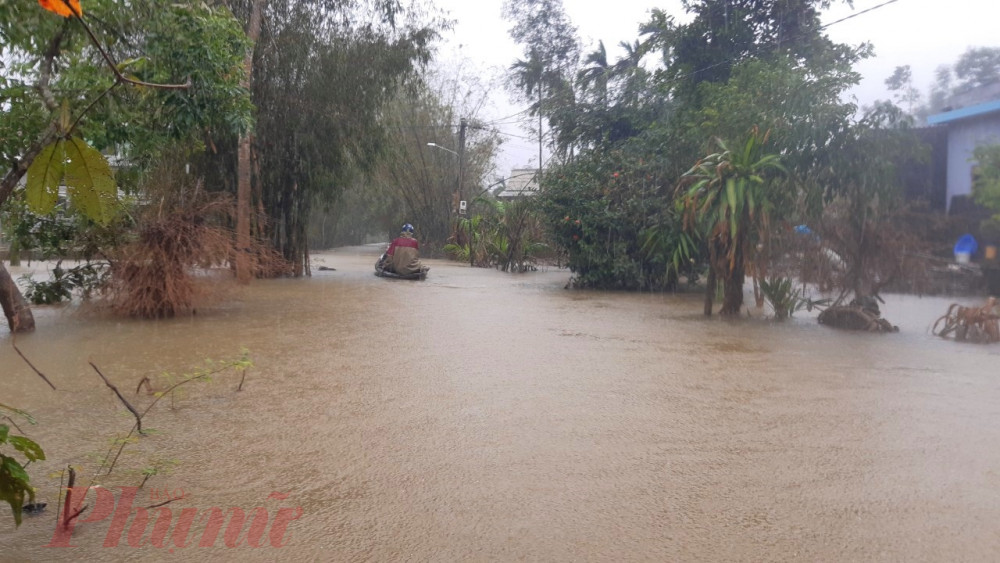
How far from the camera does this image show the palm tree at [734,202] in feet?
37.5

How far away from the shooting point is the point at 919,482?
Result: 4.75 metres

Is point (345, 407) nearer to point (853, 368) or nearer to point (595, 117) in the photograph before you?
point (853, 368)

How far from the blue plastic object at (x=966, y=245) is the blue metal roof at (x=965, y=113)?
9.10 feet

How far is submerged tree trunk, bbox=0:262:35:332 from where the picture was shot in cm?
969

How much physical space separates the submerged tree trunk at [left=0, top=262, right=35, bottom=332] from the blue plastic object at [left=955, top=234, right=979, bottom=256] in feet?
50.6

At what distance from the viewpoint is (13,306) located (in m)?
9.76

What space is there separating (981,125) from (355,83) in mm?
13846

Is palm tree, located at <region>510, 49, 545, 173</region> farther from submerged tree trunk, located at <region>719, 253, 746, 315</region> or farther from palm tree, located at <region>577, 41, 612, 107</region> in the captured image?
submerged tree trunk, located at <region>719, 253, 746, 315</region>

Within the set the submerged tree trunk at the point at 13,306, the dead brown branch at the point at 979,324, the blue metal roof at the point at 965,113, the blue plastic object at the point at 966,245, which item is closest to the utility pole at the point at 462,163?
the blue metal roof at the point at 965,113

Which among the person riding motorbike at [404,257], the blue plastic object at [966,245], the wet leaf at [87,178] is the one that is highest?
the wet leaf at [87,178]

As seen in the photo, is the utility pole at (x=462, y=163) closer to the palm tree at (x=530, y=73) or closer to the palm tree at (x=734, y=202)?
the palm tree at (x=530, y=73)

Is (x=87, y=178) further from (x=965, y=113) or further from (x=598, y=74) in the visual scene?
(x=598, y=74)

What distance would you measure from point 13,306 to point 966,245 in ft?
52.6

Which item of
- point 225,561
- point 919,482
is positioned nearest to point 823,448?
point 919,482
